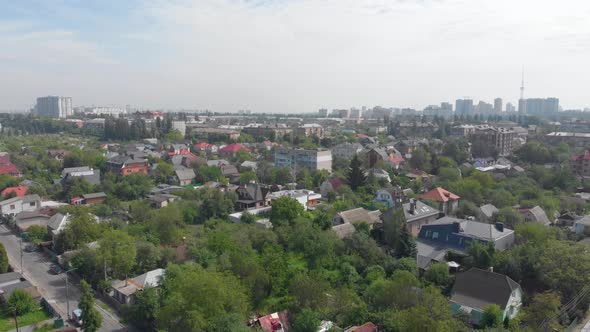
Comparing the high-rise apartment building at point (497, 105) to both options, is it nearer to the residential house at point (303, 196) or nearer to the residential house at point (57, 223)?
the residential house at point (303, 196)

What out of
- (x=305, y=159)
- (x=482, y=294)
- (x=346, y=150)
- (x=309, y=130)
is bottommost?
(x=482, y=294)

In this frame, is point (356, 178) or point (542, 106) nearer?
point (356, 178)

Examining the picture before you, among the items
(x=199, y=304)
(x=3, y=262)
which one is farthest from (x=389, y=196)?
(x=3, y=262)

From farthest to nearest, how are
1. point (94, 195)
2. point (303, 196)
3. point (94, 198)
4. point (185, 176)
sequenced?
point (185, 176) < point (94, 195) < point (94, 198) < point (303, 196)

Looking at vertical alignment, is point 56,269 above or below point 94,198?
below

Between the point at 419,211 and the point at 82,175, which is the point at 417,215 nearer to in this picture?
the point at 419,211

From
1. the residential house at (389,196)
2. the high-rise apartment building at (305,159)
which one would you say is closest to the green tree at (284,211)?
the residential house at (389,196)

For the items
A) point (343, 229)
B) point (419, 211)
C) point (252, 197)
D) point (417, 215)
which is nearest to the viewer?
point (343, 229)
